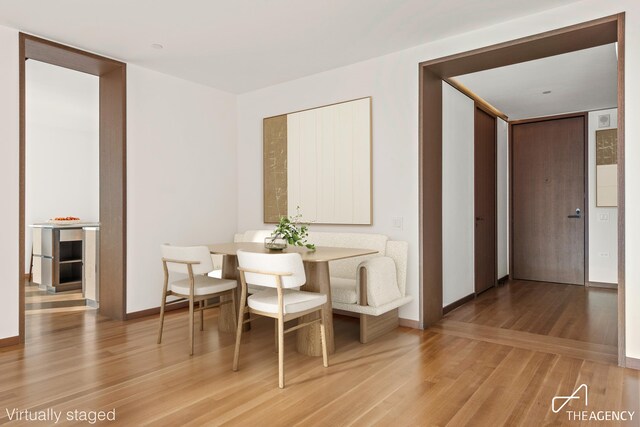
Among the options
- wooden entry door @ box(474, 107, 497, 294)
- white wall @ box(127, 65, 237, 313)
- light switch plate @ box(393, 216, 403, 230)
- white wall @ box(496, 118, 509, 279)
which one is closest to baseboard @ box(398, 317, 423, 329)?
light switch plate @ box(393, 216, 403, 230)

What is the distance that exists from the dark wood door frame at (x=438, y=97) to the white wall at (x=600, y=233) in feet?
10.2

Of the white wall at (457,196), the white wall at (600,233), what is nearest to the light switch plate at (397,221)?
the white wall at (457,196)

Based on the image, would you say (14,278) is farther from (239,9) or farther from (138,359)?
(239,9)

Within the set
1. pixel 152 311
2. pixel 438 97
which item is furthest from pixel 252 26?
pixel 152 311

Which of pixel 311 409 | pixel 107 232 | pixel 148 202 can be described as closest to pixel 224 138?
pixel 148 202

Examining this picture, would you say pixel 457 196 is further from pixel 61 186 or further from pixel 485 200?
pixel 61 186

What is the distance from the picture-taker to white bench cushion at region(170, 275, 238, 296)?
3338mm

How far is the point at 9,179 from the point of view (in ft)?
11.2

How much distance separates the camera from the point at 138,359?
3.05 meters

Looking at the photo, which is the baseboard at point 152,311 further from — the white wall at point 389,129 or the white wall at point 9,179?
the white wall at point 389,129

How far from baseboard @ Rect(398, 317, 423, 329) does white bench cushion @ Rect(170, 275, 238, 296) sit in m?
1.57

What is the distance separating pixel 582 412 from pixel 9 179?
4309 millimetres

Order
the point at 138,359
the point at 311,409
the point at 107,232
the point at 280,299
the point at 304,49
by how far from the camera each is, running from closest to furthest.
A: the point at 311,409
the point at 280,299
the point at 138,359
the point at 304,49
the point at 107,232

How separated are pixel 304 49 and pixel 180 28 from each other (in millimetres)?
1096
